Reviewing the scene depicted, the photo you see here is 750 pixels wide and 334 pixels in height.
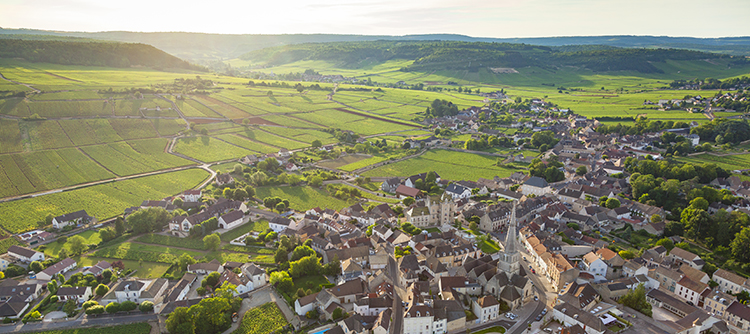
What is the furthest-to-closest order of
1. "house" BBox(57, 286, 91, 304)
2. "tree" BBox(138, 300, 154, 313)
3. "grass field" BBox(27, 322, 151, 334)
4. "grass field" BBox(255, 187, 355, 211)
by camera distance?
1. "grass field" BBox(255, 187, 355, 211)
2. "house" BBox(57, 286, 91, 304)
3. "tree" BBox(138, 300, 154, 313)
4. "grass field" BBox(27, 322, 151, 334)

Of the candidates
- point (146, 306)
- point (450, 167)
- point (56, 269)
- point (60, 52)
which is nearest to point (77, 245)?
point (56, 269)

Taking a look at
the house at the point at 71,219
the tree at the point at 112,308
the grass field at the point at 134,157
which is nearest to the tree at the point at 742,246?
→ the tree at the point at 112,308

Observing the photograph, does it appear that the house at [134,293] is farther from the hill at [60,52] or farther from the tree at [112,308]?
the hill at [60,52]

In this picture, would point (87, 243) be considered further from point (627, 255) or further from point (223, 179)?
point (627, 255)

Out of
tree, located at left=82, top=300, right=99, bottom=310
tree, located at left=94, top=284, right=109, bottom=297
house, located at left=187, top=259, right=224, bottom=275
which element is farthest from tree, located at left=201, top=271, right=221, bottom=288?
tree, located at left=82, top=300, right=99, bottom=310

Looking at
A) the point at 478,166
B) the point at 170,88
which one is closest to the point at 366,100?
the point at 170,88

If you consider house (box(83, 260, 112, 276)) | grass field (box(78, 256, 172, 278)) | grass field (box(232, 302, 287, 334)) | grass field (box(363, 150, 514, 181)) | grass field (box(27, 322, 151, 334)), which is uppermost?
grass field (box(363, 150, 514, 181))

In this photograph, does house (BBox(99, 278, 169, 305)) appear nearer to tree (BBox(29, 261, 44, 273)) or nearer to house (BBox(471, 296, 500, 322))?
tree (BBox(29, 261, 44, 273))
